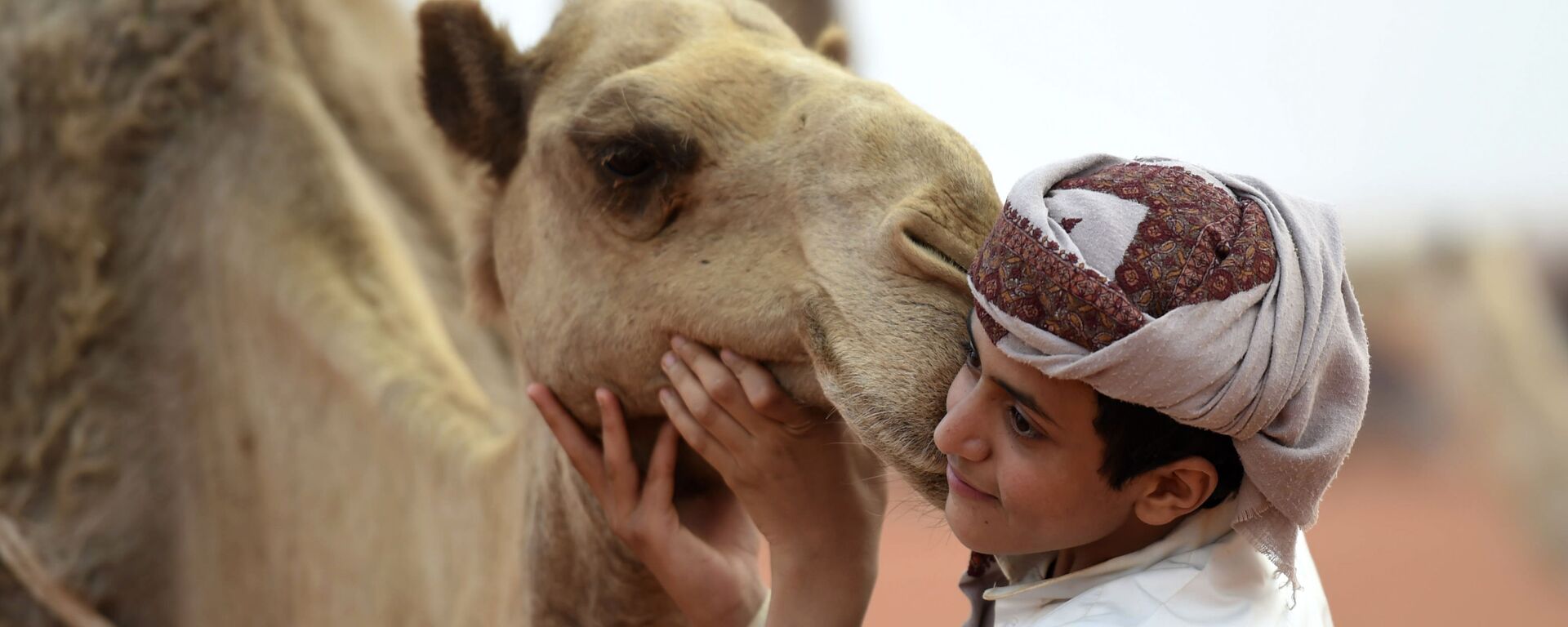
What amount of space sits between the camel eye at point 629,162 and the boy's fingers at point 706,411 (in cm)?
28

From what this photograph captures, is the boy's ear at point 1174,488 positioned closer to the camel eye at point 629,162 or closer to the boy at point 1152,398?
the boy at point 1152,398

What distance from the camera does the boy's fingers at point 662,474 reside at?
200 centimetres

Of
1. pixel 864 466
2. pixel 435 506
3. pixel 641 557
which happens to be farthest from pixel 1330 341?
pixel 435 506

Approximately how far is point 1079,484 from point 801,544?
49 centimetres

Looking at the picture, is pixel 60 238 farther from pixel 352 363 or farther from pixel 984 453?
pixel 984 453

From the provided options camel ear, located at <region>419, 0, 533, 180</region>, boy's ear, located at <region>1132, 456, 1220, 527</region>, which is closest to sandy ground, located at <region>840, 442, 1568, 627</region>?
camel ear, located at <region>419, 0, 533, 180</region>

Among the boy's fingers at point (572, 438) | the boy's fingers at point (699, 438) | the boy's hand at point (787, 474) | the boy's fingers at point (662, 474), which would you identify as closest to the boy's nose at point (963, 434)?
the boy's hand at point (787, 474)

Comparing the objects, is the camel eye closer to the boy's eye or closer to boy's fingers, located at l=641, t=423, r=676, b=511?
boy's fingers, located at l=641, t=423, r=676, b=511

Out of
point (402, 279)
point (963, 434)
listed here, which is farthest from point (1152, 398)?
point (402, 279)

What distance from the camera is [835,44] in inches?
99.7

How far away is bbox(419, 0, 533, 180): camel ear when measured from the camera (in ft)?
7.50

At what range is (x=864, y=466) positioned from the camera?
1973 millimetres

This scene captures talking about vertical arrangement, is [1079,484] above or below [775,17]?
below

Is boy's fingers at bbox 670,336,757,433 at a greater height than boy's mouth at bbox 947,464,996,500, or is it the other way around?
boy's fingers at bbox 670,336,757,433
